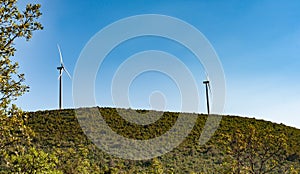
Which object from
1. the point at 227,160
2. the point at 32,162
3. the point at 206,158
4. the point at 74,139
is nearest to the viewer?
the point at 32,162

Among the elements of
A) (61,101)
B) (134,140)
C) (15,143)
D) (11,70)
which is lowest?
(15,143)

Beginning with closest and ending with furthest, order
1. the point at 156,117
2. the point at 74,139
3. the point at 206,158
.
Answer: the point at 206,158
the point at 74,139
the point at 156,117

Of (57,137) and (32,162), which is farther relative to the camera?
(57,137)

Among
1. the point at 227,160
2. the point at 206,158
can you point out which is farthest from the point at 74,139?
the point at 227,160

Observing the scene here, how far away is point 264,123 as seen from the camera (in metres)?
81.1

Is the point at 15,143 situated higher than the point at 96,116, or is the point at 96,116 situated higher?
the point at 96,116

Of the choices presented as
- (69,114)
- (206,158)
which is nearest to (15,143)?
(206,158)

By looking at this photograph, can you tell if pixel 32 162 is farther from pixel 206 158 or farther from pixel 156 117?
pixel 156 117

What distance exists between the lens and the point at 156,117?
80750 millimetres

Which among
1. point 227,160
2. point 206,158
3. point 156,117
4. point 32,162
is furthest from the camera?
point 156,117

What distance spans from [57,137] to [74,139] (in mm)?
2882

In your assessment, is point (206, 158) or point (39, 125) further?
point (39, 125)

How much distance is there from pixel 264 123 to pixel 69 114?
3620 centimetres

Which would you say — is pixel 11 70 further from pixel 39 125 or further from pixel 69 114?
pixel 69 114
